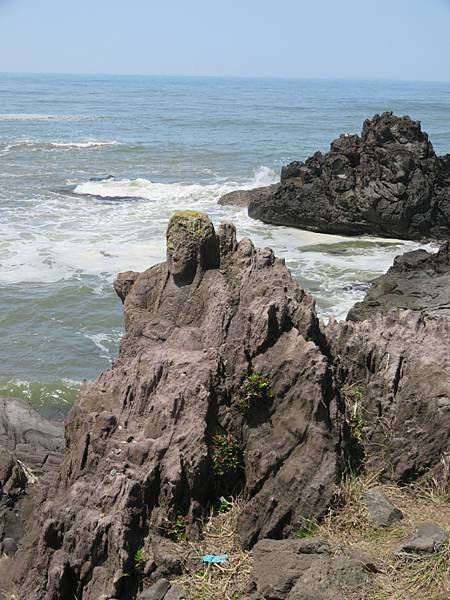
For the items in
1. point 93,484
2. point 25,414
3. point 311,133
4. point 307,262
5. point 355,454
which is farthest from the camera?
point 311,133

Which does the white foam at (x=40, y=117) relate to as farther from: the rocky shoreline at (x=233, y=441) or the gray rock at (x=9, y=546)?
the gray rock at (x=9, y=546)

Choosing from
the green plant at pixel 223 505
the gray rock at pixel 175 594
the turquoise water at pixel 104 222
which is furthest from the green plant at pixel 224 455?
the turquoise water at pixel 104 222

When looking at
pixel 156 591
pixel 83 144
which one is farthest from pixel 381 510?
pixel 83 144

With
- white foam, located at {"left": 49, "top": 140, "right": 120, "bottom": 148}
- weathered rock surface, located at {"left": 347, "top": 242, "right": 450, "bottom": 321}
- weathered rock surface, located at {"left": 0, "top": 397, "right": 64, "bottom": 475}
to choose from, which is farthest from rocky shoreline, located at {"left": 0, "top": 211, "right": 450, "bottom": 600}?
white foam, located at {"left": 49, "top": 140, "right": 120, "bottom": 148}

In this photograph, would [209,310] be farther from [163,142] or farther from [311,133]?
[311,133]

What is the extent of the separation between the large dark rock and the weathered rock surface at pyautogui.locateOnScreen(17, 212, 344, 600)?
19482 millimetres

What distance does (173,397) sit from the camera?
279 inches

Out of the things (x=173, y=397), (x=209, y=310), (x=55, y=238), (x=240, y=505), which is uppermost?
(x=209, y=310)

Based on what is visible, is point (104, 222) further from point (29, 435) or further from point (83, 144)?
point (83, 144)

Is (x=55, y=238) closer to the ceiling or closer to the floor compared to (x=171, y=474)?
closer to the floor

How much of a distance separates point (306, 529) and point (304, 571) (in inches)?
26.6

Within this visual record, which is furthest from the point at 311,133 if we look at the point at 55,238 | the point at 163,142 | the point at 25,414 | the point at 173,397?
the point at 173,397

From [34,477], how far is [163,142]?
155 feet

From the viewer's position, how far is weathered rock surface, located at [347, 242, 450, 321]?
1619 centimetres
